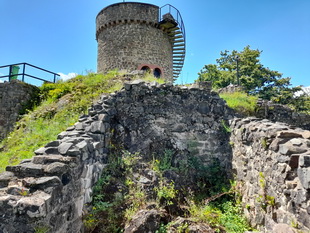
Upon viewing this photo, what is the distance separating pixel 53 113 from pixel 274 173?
7344 millimetres

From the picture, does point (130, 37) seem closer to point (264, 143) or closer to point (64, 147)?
point (64, 147)

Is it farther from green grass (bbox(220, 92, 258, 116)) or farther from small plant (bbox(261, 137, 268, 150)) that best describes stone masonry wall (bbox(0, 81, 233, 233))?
small plant (bbox(261, 137, 268, 150))

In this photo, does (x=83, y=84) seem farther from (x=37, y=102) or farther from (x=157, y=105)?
(x=157, y=105)

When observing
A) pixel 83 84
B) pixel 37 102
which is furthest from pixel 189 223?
pixel 37 102

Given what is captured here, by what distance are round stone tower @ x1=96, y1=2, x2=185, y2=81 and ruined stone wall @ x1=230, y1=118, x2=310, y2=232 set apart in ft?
35.5

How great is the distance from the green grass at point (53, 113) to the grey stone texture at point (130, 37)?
435 cm

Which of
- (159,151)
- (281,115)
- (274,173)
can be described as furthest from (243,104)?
(274,173)

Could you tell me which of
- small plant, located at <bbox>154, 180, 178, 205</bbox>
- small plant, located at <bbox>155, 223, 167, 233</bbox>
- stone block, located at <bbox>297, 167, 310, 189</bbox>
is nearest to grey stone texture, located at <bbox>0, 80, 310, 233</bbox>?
stone block, located at <bbox>297, 167, 310, 189</bbox>

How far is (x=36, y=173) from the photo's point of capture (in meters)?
3.37

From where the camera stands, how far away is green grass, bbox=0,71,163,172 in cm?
628

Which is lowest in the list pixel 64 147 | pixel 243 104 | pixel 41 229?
pixel 41 229

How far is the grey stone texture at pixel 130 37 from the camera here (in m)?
14.6

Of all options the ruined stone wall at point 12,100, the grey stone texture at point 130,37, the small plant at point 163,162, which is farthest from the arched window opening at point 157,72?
the small plant at point 163,162

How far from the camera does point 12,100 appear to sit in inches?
405
